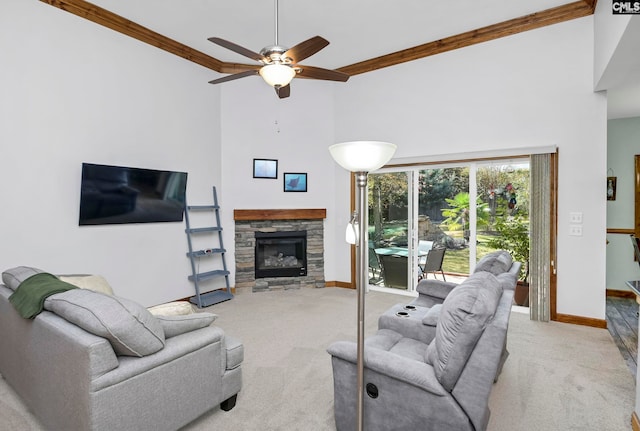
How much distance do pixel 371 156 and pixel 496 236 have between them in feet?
12.4

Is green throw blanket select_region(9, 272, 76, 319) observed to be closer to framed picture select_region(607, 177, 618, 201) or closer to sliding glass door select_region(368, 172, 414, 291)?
sliding glass door select_region(368, 172, 414, 291)

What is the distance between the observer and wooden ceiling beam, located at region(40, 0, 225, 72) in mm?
3658

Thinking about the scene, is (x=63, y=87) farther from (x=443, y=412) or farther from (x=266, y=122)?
(x=443, y=412)

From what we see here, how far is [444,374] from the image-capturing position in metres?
1.64

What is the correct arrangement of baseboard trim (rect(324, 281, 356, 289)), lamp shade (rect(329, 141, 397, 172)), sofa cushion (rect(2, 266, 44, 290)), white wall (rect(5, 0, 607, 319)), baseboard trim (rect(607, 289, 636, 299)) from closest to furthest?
1. lamp shade (rect(329, 141, 397, 172))
2. sofa cushion (rect(2, 266, 44, 290))
3. white wall (rect(5, 0, 607, 319))
4. baseboard trim (rect(607, 289, 636, 299))
5. baseboard trim (rect(324, 281, 356, 289))

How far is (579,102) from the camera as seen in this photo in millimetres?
3895

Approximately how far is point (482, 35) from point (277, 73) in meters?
3.18

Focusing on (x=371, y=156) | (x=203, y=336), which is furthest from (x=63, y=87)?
(x=371, y=156)

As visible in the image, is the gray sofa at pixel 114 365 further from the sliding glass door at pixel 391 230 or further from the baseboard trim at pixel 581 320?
the baseboard trim at pixel 581 320

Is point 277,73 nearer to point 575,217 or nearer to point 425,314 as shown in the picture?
point 425,314

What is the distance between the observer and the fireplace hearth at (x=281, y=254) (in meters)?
5.66

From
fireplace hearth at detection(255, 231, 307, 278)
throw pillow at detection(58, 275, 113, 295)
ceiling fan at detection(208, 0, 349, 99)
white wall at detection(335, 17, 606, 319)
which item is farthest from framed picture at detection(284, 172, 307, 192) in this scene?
throw pillow at detection(58, 275, 113, 295)

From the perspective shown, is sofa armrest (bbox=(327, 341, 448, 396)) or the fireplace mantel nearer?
sofa armrest (bbox=(327, 341, 448, 396))

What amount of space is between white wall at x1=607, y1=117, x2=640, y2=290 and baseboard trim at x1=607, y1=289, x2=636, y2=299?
0.16 ft
